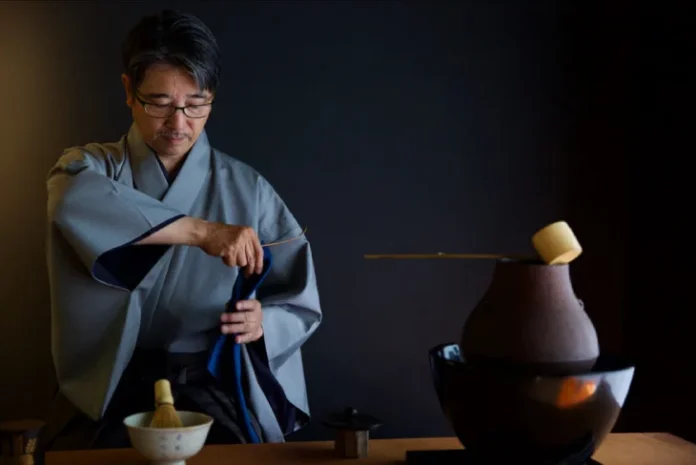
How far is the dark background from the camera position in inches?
89.0

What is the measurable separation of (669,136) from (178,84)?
1.41 m

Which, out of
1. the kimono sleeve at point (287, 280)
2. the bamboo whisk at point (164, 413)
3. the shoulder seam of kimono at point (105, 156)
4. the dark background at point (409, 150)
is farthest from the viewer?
the dark background at point (409, 150)

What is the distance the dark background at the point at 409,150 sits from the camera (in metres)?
2.26

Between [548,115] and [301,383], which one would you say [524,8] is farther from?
[301,383]

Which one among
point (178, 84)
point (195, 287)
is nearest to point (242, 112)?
point (178, 84)

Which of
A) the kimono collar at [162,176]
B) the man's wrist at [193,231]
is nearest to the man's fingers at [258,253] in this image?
the man's wrist at [193,231]

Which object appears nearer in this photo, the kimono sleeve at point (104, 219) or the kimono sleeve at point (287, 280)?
the kimono sleeve at point (104, 219)

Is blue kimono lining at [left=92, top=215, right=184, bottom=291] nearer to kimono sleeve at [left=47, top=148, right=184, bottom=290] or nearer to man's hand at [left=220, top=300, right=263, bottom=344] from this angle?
kimono sleeve at [left=47, top=148, right=184, bottom=290]

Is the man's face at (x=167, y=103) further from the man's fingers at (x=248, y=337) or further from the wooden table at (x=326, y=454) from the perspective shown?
the wooden table at (x=326, y=454)

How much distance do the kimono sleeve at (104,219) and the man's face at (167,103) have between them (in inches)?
8.2

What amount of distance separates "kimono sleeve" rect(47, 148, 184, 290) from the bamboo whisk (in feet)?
1.52

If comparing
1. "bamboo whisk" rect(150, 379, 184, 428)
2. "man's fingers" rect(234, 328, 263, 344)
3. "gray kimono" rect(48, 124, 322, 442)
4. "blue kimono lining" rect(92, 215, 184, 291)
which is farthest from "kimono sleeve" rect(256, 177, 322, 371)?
"bamboo whisk" rect(150, 379, 184, 428)

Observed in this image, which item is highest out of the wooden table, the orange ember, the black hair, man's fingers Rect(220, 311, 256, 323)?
the black hair

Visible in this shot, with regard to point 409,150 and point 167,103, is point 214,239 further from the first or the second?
point 409,150
